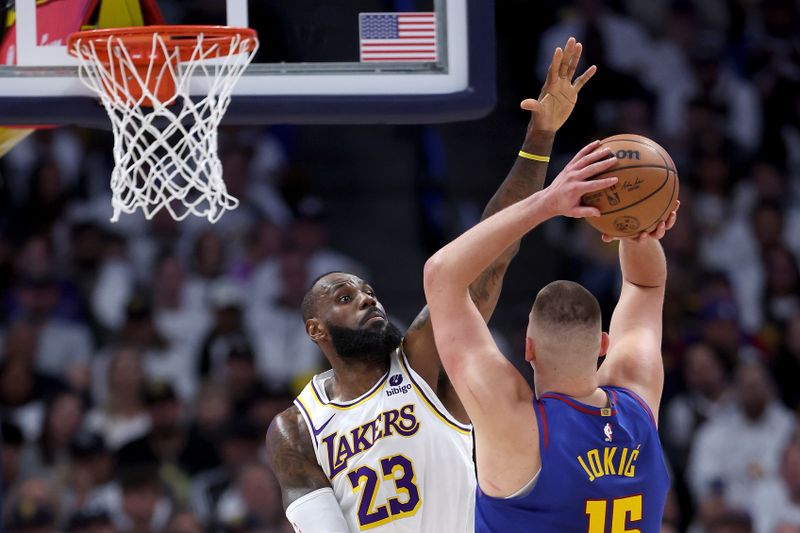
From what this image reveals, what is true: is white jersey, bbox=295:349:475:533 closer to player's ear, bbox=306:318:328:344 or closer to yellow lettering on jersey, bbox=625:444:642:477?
player's ear, bbox=306:318:328:344

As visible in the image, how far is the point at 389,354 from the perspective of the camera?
4.75 meters

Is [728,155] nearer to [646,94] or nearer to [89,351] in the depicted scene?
[646,94]

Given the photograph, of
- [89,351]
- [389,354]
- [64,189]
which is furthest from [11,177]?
[389,354]

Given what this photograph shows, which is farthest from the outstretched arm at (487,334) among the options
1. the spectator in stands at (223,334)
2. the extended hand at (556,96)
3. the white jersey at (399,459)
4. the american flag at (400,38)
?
the spectator in stands at (223,334)

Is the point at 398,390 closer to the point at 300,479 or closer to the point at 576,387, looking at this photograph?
the point at 300,479

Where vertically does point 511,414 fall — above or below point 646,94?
below

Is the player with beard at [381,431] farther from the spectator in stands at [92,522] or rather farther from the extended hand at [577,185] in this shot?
the spectator in stands at [92,522]

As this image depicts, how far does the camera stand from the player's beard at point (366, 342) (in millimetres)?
4641

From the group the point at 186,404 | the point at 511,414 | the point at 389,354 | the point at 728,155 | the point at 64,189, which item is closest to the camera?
the point at 511,414

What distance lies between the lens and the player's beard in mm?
4641

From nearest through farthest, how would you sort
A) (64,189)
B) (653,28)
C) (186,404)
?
(186,404) → (64,189) → (653,28)

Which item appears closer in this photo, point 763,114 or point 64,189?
point 64,189

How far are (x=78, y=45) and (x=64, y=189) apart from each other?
449 centimetres

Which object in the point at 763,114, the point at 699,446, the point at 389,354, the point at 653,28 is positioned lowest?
the point at 699,446
